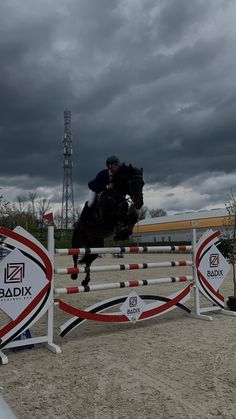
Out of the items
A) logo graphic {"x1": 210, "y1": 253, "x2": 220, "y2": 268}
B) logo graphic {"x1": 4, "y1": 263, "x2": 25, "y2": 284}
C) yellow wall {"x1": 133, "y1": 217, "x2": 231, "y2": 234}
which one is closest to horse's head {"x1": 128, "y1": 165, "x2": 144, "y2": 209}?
logo graphic {"x1": 4, "y1": 263, "x2": 25, "y2": 284}

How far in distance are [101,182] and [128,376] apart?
9.37 ft

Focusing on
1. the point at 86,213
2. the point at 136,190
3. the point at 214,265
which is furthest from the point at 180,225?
the point at 136,190

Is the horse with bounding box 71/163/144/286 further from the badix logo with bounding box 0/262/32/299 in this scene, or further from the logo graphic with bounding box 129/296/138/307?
the badix logo with bounding box 0/262/32/299

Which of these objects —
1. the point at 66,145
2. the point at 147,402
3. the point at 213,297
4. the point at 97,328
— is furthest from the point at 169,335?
the point at 66,145

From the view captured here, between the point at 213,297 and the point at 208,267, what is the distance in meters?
0.52

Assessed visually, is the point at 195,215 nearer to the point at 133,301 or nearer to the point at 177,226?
the point at 177,226

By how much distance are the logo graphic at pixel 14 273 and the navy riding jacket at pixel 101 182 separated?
169 centimetres

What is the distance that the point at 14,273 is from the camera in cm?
441

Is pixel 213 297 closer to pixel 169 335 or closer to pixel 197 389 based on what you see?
pixel 169 335

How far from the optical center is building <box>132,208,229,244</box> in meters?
42.7

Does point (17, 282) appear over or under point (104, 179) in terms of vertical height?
under

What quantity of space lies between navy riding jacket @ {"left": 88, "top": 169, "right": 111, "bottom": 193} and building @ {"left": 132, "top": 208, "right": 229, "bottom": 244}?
1385 inches

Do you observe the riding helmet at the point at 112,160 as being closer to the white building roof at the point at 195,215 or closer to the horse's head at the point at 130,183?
the horse's head at the point at 130,183

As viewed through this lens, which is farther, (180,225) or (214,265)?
(180,225)
